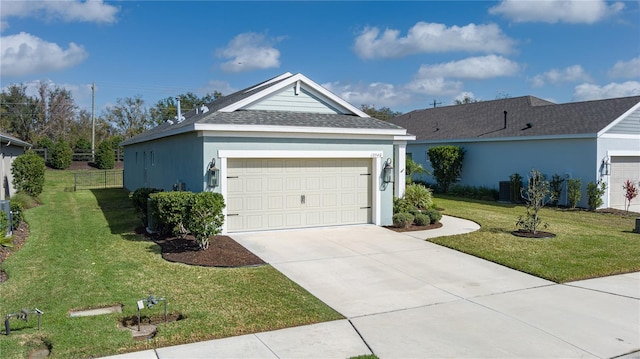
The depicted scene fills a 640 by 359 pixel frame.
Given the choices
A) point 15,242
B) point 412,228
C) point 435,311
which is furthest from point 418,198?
point 15,242

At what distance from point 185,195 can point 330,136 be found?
4350 mm

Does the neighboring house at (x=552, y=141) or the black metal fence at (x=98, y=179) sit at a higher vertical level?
the neighboring house at (x=552, y=141)

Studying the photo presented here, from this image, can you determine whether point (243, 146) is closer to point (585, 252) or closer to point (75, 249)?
point (75, 249)

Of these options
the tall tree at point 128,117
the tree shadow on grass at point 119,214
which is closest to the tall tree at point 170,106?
the tall tree at point 128,117

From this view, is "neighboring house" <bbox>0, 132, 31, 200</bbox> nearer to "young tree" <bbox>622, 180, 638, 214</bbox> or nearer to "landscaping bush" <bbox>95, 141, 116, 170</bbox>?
"landscaping bush" <bbox>95, 141, 116, 170</bbox>

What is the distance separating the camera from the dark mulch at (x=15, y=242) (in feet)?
31.1

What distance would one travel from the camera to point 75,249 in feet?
35.2

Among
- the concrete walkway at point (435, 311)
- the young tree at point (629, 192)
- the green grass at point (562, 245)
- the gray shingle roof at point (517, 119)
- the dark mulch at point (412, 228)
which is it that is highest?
the gray shingle roof at point (517, 119)

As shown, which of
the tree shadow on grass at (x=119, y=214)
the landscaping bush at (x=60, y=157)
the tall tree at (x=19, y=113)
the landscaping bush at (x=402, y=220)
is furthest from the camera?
the tall tree at (x=19, y=113)

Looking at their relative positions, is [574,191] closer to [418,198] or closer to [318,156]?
[418,198]

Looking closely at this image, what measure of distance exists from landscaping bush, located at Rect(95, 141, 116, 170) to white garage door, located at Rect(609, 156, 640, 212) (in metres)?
33.7

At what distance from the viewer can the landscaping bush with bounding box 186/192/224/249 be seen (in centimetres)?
989

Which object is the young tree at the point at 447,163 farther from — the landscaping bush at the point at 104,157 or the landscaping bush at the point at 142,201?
the landscaping bush at the point at 104,157

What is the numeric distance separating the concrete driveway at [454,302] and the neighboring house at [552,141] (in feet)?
36.1
